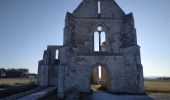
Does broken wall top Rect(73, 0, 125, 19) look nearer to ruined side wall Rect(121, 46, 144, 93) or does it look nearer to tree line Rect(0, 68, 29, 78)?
ruined side wall Rect(121, 46, 144, 93)

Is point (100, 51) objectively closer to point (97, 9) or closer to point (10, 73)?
point (97, 9)

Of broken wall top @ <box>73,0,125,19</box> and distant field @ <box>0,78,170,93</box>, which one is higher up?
broken wall top @ <box>73,0,125,19</box>

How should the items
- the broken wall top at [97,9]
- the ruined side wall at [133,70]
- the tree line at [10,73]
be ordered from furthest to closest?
the tree line at [10,73] → the broken wall top at [97,9] → the ruined side wall at [133,70]

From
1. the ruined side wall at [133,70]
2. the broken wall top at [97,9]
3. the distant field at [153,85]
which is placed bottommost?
the distant field at [153,85]

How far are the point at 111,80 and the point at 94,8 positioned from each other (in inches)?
287

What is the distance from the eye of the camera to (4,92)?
52.4ft

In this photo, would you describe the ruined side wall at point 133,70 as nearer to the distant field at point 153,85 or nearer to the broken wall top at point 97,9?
the broken wall top at point 97,9

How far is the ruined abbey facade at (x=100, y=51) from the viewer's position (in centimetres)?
1645

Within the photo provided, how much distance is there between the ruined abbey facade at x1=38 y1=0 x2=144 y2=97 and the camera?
54.0 ft

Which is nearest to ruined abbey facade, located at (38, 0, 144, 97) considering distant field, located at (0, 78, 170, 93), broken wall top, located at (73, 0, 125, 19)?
broken wall top, located at (73, 0, 125, 19)

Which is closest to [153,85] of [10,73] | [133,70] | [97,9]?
[133,70]

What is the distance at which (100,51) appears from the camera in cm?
1777

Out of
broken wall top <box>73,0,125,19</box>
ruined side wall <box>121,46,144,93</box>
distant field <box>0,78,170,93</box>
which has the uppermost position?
broken wall top <box>73,0,125,19</box>

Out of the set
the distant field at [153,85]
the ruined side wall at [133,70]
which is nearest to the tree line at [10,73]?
the distant field at [153,85]
